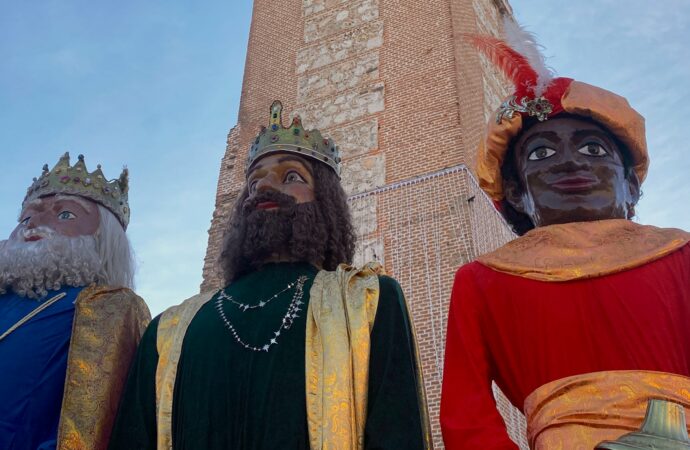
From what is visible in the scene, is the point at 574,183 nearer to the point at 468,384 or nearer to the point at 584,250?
the point at 584,250

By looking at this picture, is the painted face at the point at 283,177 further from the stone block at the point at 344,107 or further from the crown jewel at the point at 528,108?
the stone block at the point at 344,107

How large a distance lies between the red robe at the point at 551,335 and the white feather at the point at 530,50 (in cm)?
90

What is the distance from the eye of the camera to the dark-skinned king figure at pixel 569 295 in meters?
2.19

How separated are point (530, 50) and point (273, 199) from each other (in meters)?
1.33

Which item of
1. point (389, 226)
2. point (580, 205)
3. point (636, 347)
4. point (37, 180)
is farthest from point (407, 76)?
point (636, 347)

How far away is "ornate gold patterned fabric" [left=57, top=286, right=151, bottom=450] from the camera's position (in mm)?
2883

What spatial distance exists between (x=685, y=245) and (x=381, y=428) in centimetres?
123

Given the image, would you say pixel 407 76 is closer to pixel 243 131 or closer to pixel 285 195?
pixel 243 131

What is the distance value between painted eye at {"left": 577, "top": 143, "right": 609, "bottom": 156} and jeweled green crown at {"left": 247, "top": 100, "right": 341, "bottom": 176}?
117 cm

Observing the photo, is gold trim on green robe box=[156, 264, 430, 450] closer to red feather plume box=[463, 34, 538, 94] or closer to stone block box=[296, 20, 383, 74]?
red feather plume box=[463, 34, 538, 94]

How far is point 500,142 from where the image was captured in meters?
3.07

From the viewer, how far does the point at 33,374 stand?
2996 mm

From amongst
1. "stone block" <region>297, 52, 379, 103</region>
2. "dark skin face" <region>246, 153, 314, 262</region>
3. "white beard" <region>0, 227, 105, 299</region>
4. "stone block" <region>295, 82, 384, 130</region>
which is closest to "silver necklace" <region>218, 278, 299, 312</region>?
"dark skin face" <region>246, 153, 314, 262</region>

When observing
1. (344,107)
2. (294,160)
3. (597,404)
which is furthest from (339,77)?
(597,404)
